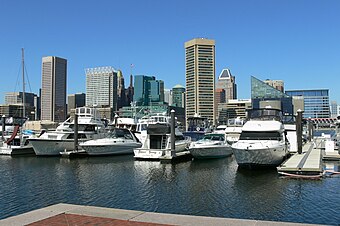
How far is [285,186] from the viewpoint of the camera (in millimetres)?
20516

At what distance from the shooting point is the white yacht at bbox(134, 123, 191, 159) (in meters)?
36.2

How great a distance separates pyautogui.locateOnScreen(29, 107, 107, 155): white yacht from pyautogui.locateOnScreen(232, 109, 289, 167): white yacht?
25411 millimetres

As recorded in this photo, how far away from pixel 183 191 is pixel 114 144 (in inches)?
959

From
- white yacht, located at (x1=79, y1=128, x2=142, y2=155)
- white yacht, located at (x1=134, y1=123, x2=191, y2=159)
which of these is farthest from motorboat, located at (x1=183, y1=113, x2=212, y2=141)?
white yacht, located at (x1=134, y1=123, x2=191, y2=159)

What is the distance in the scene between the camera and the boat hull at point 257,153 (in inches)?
1018

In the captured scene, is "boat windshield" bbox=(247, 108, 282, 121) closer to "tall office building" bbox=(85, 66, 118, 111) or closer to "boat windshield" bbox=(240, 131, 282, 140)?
"boat windshield" bbox=(240, 131, 282, 140)

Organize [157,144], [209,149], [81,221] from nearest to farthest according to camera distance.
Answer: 1. [81,221]
2. [209,149]
3. [157,144]

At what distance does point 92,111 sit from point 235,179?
33.5 meters

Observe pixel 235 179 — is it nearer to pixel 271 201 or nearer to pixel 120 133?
pixel 271 201

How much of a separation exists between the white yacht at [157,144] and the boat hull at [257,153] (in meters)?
10.5

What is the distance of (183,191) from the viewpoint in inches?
Result: 792

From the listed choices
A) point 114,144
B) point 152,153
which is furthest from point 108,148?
point 152,153

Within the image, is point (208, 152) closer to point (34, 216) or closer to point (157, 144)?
point (157, 144)

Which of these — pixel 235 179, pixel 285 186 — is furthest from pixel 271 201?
pixel 235 179
